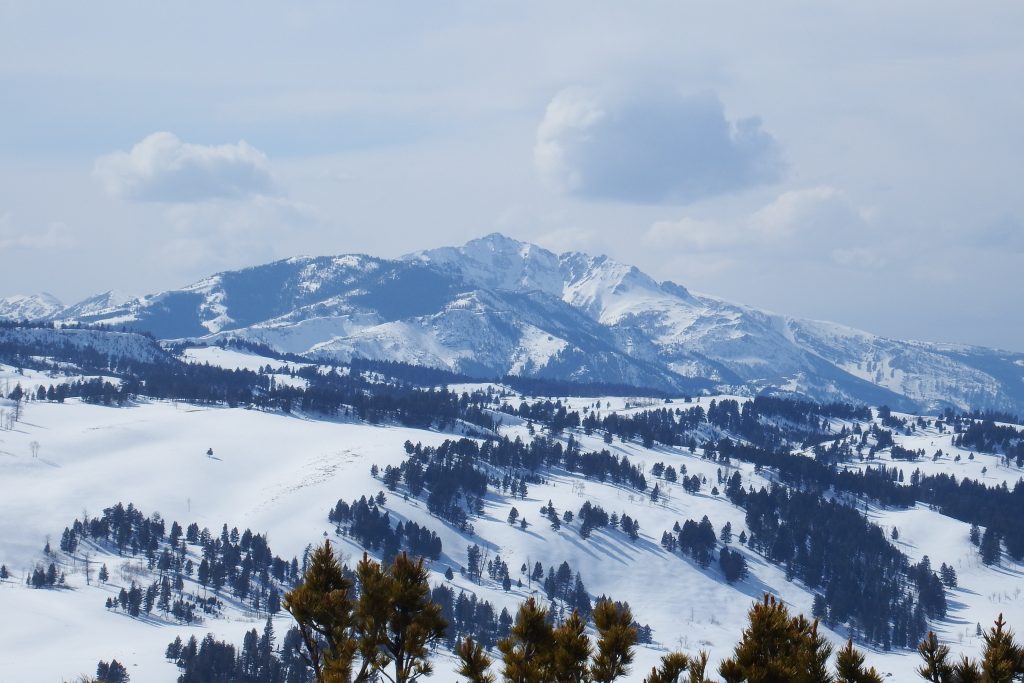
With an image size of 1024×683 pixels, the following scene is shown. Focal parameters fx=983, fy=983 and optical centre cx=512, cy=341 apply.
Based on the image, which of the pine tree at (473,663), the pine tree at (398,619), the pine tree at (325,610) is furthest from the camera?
the pine tree at (473,663)

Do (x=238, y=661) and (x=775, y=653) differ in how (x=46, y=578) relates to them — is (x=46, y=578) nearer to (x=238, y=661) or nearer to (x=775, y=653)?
(x=238, y=661)

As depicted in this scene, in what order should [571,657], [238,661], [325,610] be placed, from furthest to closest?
[238,661] < [571,657] < [325,610]

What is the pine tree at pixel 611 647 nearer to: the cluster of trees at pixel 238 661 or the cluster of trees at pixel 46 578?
the cluster of trees at pixel 238 661

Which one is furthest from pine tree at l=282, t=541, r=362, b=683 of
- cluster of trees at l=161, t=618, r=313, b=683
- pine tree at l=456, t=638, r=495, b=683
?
cluster of trees at l=161, t=618, r=313, b=683

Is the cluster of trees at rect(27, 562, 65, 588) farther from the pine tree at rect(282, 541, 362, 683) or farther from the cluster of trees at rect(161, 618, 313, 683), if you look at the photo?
the pine tree at rect(282, 541, 362, 683)

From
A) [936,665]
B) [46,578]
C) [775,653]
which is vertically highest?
[936,665]

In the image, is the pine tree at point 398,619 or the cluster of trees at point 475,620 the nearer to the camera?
the pine tree at point 398,619

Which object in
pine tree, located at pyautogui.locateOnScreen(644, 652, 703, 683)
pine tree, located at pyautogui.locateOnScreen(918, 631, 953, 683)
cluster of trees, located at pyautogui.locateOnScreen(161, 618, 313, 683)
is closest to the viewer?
pine tree, located at pyautogui.locateOnScreen(918, 631, 953, 683)

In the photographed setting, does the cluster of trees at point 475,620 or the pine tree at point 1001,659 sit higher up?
the pine tree at point 1001,659

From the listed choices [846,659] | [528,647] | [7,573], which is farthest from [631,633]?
[7,573]

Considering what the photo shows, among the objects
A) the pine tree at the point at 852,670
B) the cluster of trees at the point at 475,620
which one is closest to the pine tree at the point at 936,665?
the pine tree at the point at 852,670

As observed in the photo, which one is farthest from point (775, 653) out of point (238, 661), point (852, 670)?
point (238, 661)

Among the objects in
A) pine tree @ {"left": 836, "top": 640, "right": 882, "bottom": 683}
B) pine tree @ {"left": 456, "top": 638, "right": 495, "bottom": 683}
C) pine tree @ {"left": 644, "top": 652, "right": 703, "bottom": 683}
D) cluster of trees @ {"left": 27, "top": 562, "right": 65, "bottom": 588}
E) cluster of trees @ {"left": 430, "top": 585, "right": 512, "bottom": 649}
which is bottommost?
cluster of trees @ {"left": 27, "top": 562, "right": 65, "bottom": 588}

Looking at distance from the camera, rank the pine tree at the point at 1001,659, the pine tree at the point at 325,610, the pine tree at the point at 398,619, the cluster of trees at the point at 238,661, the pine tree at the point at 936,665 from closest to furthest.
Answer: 1. the pine tree at the point at 325,610
2. the pine tree at the point at 1001,659
3. the pine tree at the point at 398,619
4. the pine tree at the point at 936,665
5. the cluster of trees at the point at 238,661
